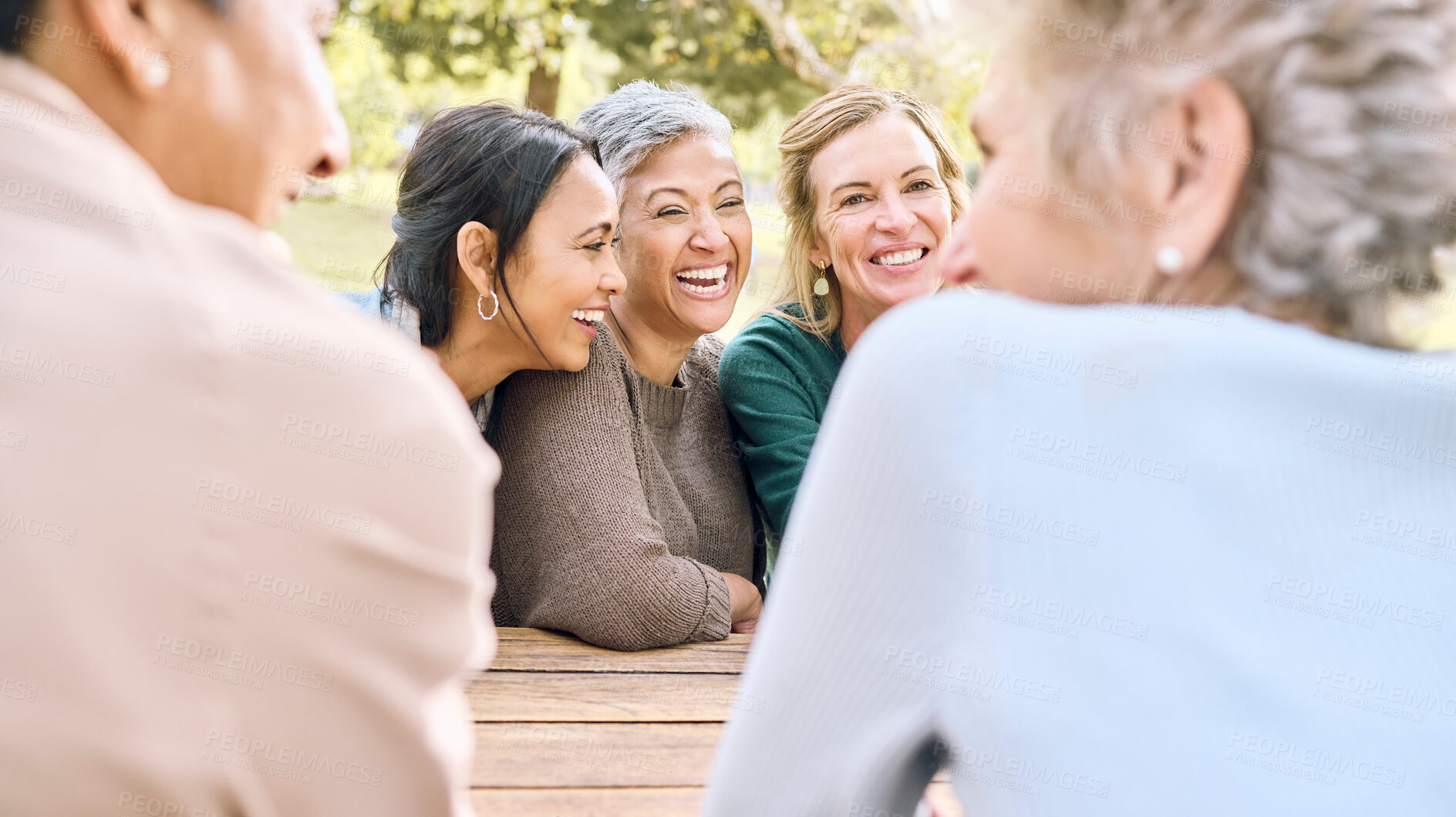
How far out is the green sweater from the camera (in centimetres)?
259

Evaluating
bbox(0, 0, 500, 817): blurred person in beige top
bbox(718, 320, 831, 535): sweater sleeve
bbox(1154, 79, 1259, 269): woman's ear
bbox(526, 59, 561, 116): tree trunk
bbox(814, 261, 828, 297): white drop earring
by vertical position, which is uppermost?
bbox(1154, 79, 1259, 269): woman's ear

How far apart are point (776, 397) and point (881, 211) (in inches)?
25.4

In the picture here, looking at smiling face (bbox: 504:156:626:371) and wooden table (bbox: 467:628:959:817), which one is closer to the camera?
wooden table (bbox: 467:628:959:817)

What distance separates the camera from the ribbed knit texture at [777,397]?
259 centimetres

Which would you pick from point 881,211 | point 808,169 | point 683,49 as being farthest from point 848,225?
point 683,49

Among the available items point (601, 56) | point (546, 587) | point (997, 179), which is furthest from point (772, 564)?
point (601, 56)

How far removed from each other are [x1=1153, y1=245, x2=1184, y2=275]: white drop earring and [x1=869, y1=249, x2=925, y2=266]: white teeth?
84.2 inches

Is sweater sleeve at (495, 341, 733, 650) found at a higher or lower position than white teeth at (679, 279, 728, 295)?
lower

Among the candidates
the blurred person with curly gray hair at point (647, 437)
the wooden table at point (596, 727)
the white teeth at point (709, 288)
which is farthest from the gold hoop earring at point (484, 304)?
the wooden table at point (596, 727)

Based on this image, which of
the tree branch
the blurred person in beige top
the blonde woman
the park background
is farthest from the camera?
the tree branch

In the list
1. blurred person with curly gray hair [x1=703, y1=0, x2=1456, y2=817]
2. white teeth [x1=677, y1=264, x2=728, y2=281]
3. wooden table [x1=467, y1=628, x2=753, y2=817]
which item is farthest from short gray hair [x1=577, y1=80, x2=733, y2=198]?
blurred person with curly gray hair [x1=703, y1=0, x2=1456, y2=817]

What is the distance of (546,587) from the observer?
205 centimetres

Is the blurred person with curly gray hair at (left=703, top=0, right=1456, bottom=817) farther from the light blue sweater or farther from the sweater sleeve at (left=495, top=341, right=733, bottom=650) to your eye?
the sweater sleeve at (left=495, top=341, right=733, bottom=650)

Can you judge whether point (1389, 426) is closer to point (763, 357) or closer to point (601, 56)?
point (763, 357)
